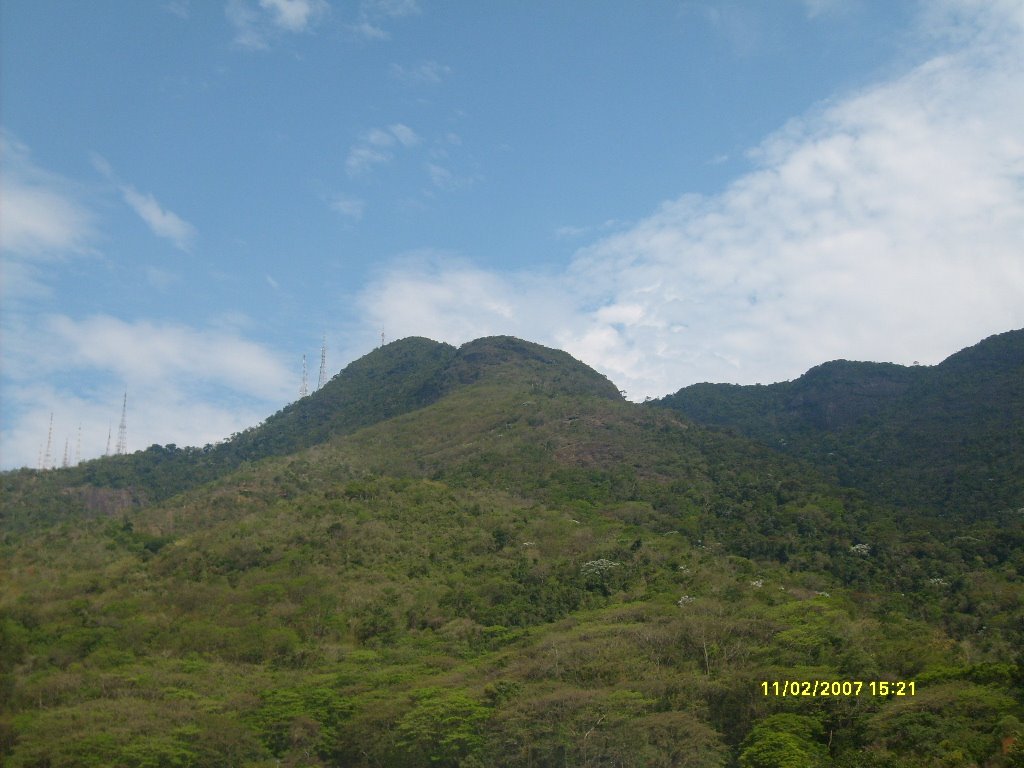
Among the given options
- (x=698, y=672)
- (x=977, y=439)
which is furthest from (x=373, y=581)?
(x=977, y=439)

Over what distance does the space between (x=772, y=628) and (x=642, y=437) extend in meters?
41.7

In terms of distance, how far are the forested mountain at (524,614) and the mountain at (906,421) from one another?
237 centimetres

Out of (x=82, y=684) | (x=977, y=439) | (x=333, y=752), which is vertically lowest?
(x=333, y=752)

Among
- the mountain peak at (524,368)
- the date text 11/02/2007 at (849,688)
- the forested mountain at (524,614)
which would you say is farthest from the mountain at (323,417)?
the date text 11/02/2007 at (849,688)

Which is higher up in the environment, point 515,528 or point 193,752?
point 515,528

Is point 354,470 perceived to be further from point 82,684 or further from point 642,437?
point 82,684

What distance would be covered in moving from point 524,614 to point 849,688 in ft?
62.4

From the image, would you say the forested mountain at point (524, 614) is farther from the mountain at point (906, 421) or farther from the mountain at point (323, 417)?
the mountain at point (323, 417)

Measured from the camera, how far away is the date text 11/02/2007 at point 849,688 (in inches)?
1286

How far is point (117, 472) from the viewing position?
9700 centimetres

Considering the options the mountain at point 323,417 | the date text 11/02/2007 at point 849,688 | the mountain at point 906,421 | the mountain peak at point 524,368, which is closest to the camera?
the date text 11/02/2007 at point 849,688

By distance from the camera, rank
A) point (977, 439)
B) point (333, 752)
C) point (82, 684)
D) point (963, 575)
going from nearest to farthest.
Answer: point (333, 752)
point (82, 684)
point (963, 575)
point (977, 439)

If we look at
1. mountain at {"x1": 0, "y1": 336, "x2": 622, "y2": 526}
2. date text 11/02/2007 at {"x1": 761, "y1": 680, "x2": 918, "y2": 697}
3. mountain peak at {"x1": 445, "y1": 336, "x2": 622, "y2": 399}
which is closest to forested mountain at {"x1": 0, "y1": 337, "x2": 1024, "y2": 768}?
date text 11/02/2007 at {"x1": 761, "y1": 680, "x2": 918, "y2": 697}

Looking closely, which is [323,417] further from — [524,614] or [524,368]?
[524,614]
